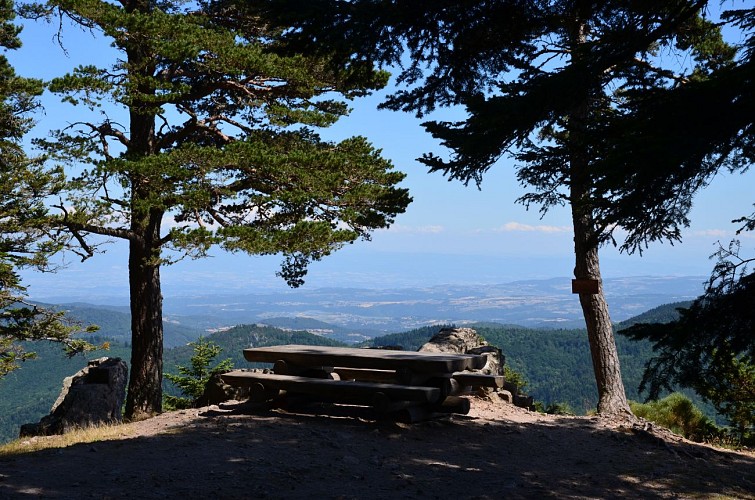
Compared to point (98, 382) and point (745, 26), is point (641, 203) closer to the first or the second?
point (745, 26)

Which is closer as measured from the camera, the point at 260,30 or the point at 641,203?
the point at 641,203

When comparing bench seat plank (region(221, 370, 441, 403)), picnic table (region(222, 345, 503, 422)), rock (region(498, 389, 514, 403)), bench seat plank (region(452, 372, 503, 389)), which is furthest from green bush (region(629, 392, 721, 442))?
bench seat plank (region(221, 370, 441, 403))

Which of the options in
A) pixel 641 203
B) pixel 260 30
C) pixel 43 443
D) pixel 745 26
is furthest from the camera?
pixel 260 30

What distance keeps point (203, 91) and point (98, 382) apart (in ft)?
22.4

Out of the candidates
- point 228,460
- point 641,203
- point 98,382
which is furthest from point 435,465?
point 98,382

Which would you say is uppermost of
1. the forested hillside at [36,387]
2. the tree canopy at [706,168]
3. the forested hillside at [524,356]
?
the tree canopy at [706,168]

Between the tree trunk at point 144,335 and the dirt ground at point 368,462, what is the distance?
3.75 metres

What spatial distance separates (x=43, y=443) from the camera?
34.6 ft

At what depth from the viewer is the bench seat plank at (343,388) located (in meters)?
9.95

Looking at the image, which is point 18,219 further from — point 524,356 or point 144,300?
point 524,356

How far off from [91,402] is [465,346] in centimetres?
801

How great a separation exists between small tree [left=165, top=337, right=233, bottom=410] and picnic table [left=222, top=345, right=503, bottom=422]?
20.9ft

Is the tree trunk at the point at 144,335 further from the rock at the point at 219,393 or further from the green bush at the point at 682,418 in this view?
the green bush at the point at 682,418

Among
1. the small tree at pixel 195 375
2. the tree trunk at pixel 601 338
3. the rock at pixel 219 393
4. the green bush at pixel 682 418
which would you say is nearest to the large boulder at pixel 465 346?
the tree trunk at pixel 601 338
